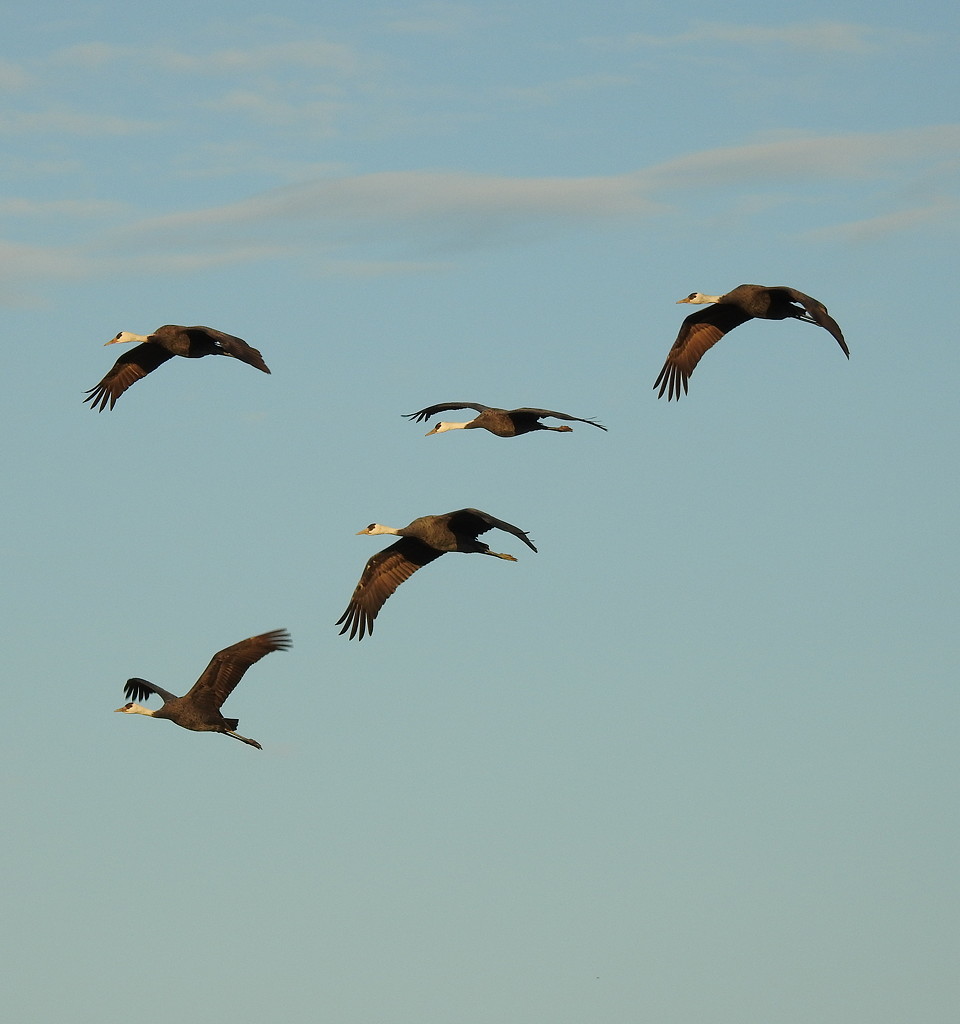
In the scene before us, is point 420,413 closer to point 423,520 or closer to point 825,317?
point 423,520

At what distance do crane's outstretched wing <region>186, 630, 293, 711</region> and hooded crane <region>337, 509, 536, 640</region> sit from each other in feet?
7.90

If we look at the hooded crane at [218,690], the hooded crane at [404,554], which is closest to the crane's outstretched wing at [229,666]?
the hooded crane at [218,690]

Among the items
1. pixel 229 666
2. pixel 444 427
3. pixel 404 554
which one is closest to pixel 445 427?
pixel 444 427

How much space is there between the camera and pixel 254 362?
26891 millimetres

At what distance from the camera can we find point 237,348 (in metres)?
27.4

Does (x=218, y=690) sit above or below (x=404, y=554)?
below

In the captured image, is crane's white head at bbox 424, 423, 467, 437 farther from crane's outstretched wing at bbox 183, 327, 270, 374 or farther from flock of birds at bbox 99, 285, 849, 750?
crane's outstretched wing at bbox 183, 327, 270, 374

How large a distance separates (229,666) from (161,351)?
7.28 m

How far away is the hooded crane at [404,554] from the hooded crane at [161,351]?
3.20 m

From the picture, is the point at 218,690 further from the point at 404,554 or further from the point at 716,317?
the point at 716,317

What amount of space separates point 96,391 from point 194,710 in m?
7.10

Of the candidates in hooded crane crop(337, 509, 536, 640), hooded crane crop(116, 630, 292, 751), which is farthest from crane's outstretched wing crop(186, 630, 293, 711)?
hooded crane crop(337, 509, 536, 640)

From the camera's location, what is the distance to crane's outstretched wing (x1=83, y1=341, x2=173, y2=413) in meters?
31.5

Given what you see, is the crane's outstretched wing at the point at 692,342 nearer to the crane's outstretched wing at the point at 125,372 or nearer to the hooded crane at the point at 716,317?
the hooded crane at the point at 716,317
